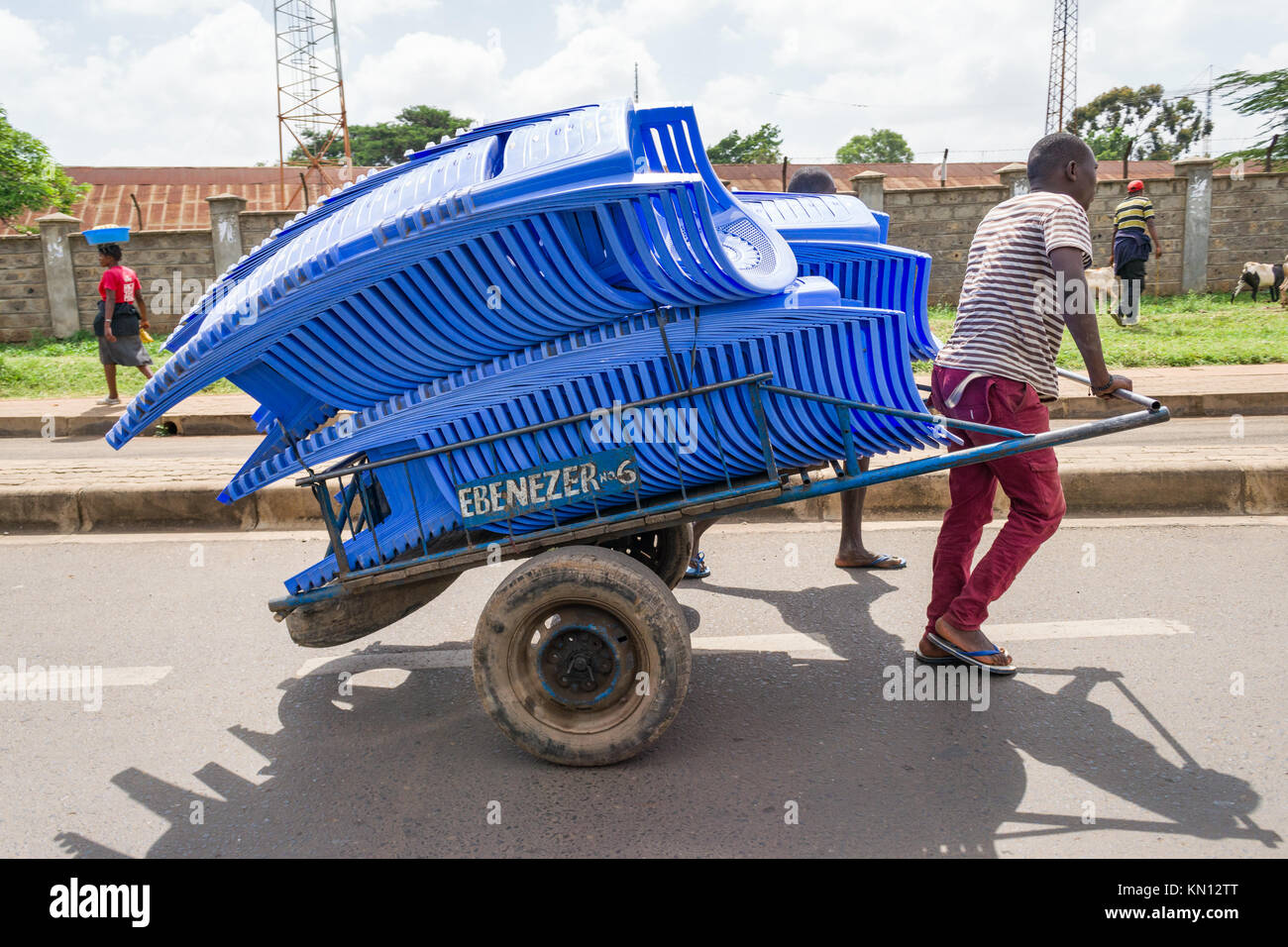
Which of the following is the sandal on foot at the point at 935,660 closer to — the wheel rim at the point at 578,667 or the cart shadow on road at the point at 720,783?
the cart shadow on road at the point at 720,783

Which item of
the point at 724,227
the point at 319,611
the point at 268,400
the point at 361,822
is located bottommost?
the point at 361,822

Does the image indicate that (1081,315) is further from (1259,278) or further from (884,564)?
(1259,278)

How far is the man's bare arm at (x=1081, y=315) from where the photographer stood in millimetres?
3235

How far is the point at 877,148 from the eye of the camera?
73438 mm

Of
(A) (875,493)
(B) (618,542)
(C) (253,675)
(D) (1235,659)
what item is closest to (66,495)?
(C) (253,675)

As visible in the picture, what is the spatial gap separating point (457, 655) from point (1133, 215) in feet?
40.4

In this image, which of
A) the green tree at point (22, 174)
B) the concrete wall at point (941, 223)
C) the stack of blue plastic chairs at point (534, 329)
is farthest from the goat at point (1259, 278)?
the green tree at point (22, 174)

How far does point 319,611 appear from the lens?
335cm

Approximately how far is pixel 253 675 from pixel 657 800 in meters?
1.86

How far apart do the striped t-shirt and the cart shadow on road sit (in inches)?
44.8

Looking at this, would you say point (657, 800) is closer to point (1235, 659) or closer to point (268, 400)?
point (268, 400)

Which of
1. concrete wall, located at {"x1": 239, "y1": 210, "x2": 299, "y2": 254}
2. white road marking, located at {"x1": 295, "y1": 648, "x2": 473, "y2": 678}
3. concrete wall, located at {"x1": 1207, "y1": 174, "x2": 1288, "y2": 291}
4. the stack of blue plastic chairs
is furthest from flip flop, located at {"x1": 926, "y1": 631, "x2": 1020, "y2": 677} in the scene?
concrete wall, located at {"x1": 1207, "y1": 174, "x2": 1288, "y2": 291}

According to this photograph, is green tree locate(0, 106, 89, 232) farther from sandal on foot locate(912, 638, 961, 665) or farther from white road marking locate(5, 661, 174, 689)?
sandal on foot locate(912, 638, 961, 665)

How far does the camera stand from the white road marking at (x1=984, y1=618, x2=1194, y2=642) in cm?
402
